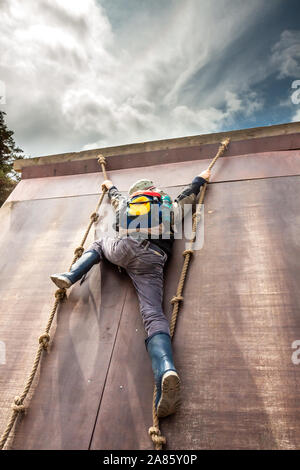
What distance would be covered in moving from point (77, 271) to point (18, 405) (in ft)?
3.09

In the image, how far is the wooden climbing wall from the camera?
1529 millimetres

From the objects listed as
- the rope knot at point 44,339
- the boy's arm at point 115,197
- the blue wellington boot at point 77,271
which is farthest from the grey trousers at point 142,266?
the rope knot at point 44,339

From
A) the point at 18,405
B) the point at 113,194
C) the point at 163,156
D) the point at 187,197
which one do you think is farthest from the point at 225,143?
the point at 18,405

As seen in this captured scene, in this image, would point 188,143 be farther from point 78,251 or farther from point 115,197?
point 78,251

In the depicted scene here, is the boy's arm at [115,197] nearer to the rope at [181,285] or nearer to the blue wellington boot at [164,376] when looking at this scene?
the rope at [181,285]

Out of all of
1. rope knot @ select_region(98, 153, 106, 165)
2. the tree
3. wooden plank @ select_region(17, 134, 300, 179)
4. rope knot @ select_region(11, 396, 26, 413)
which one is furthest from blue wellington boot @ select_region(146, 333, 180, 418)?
the tree

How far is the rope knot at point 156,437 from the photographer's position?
1.46m

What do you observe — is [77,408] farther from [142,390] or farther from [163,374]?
[163,374]

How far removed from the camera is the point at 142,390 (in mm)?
1682

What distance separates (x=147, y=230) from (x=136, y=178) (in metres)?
1.33

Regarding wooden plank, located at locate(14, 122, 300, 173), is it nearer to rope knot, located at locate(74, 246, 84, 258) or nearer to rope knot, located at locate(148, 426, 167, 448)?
rope knot, located at locate(74, 246, 84, 258)

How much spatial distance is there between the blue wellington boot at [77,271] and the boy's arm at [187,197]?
882 mm

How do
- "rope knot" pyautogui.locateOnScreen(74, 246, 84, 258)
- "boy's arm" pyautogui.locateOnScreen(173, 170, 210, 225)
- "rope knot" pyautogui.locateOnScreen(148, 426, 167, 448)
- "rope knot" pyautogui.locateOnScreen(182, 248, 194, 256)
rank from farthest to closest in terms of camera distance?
1. "boy's arm" pyautogui.locateOnScreen(173, 170, 210, 225)
2. "rope knot" pyautogui.locateOnScreen(74, 246, 84, 258)
3. "rope knot" pyautogui.locateOnScreen(182, 248, 194, 256)
4. "rope knot" pyautogui.locateOnScreen(148, 426, 167, 448)
